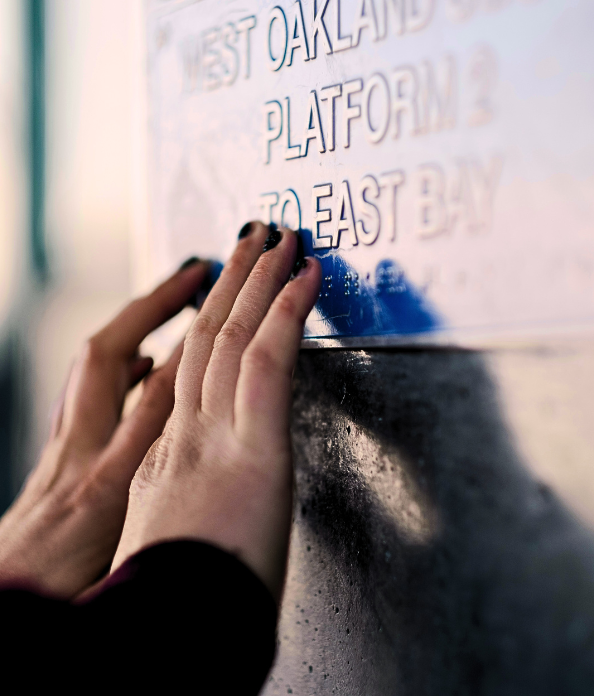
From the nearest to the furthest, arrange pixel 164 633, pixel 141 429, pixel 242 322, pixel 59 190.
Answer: pixel 164 633 → pixel 242 322 → pixel 141 429 → pixel 59 190

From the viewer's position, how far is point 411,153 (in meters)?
0.36

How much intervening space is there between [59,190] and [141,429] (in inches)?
15.5

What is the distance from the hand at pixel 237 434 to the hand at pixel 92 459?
0.41ft

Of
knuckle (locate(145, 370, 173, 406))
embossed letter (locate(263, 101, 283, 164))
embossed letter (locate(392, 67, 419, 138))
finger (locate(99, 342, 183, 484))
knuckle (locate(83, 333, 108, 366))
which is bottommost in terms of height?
finger (locate(99, 342, 183, 484))

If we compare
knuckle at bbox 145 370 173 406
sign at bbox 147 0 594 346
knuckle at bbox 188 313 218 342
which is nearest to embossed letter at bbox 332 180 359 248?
sign at bbox 147 0 594 346

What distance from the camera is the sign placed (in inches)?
11.5

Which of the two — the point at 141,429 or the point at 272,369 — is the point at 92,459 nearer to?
the point at 141,429

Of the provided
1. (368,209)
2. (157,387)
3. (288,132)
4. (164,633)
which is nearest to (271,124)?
(288,132)

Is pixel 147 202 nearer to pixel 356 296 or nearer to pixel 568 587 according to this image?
pixel 356 296

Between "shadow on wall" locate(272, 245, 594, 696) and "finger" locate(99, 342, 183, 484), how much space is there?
0.43 feet

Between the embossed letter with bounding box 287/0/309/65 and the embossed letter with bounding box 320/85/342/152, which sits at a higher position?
the embossed letter with bounding box 287/0/309/65

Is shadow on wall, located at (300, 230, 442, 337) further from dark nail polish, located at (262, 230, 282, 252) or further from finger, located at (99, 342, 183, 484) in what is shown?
A: finger, located at (99, 342, 183, 484)

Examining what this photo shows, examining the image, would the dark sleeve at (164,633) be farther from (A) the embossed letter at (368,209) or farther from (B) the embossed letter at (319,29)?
(B) the embossed letter at (319,29)

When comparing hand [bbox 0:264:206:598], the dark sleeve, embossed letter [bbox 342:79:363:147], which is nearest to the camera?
the dark sleeve
